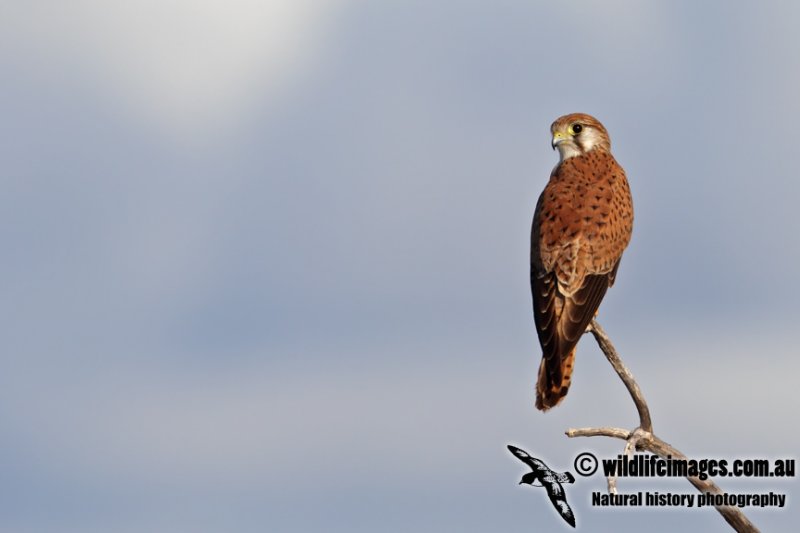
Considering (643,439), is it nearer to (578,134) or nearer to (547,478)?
(547,478)

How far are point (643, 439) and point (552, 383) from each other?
318 cm

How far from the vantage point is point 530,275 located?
569 inches

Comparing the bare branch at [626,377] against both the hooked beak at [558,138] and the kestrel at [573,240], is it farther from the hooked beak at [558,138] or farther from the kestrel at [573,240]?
the hooked beak at [558,138]

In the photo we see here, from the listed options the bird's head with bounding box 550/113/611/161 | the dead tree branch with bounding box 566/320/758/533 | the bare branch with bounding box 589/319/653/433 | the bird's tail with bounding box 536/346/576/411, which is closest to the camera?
the dead tree branch with bounding box 566/320/758/533

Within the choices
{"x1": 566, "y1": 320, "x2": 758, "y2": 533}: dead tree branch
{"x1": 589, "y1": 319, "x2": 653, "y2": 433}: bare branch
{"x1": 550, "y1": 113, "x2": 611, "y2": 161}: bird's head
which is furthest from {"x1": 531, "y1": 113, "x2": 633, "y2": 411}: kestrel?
{"x1": 566, "y1": 320, "x2": 758, "y2": 533}: dead tree branch

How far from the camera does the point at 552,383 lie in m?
13.2

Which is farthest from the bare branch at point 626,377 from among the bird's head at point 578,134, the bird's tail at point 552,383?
the bird's head at point 578,134

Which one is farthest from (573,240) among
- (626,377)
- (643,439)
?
(643,439)

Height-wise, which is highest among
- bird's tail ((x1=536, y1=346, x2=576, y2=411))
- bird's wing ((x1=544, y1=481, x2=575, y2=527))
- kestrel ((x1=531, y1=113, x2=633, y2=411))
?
kestrel ((x1=531, y1=113, x2=633, y2=411))

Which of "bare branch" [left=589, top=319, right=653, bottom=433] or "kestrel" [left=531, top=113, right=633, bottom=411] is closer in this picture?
"bare branch" [left=589, top=319, right=653, bottom=433]

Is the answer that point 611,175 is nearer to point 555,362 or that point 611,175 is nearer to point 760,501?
point 555,362

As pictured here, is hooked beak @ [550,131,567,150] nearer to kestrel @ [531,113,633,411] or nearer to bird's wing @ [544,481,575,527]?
kestrel @ [531,113,633,411]

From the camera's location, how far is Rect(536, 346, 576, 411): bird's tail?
43.1 feet

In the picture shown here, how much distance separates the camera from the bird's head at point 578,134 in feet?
52.4
